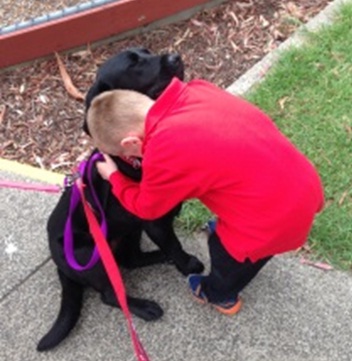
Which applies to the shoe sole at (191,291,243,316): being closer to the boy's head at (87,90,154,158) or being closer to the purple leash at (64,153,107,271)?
the purple leash at (64,153,107,271)

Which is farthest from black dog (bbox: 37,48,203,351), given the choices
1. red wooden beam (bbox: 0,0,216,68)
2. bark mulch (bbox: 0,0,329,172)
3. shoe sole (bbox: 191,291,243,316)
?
red wooden beam (bbox: 0,0,216,68)

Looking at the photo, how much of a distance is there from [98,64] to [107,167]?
208 centimetres

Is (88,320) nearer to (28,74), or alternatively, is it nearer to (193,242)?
(193,242)

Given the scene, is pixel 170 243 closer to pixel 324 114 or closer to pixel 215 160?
pixel 215 160

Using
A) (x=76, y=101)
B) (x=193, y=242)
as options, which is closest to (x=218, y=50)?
(x=76, y=101)

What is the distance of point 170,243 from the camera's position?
297cm

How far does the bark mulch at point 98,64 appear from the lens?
3957mm

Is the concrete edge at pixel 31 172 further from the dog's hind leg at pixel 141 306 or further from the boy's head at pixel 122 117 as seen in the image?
the boy's head at pixel 122 117

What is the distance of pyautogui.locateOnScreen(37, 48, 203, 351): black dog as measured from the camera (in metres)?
2.45

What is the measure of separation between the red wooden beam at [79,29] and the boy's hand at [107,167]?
2048 mm

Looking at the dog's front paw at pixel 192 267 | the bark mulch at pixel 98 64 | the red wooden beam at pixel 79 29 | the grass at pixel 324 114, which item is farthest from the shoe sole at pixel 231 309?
the red wooden beam at pixel 79 29

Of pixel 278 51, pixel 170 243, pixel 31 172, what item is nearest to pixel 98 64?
pixel 31 172

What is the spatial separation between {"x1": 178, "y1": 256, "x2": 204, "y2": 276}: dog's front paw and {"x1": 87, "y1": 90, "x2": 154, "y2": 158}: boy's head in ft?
3.33

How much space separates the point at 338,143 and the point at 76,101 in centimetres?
170
